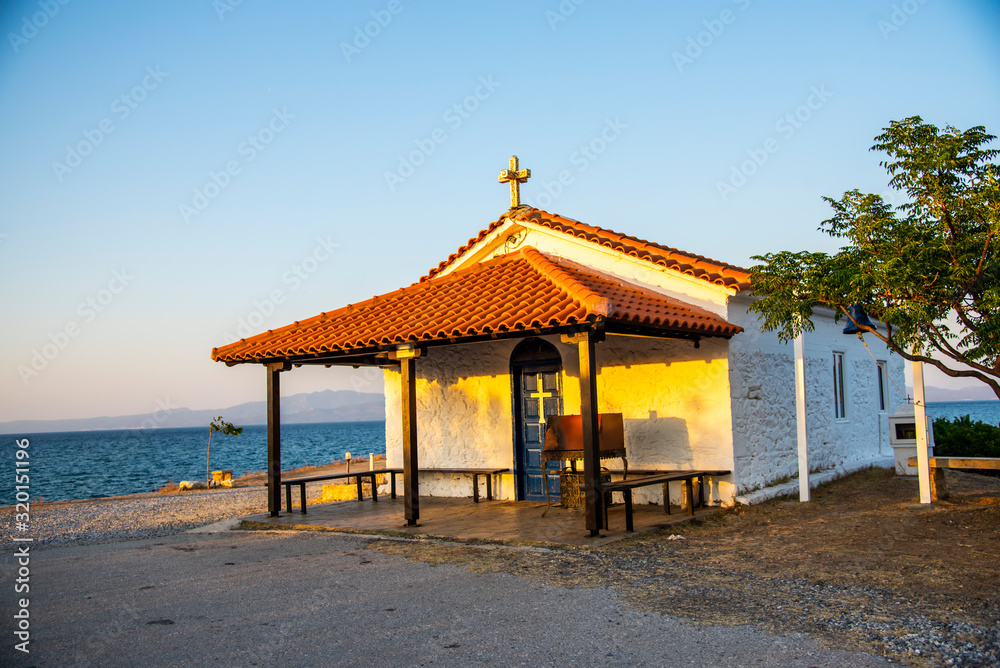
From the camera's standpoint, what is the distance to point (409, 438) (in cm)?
1009

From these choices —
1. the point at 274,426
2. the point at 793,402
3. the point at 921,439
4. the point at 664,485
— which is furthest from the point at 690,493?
the point at 274,426

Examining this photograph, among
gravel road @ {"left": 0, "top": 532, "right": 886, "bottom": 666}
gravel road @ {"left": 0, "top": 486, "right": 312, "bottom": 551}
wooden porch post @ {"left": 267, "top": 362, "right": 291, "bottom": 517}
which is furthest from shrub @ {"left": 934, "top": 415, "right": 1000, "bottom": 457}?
gravel road @ {"left": 0, "top": 486, "right": 312, "bottom": 551}

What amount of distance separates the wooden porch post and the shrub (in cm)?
1185

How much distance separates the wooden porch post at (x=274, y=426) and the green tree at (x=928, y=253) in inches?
314

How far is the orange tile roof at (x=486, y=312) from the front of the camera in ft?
29.1

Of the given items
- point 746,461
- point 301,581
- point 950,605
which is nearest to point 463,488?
point 746,461

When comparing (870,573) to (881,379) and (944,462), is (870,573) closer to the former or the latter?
(944,462)

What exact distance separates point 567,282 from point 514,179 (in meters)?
4.23

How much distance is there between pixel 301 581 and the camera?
7301 mm

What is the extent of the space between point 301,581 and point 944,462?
8630 millimetres

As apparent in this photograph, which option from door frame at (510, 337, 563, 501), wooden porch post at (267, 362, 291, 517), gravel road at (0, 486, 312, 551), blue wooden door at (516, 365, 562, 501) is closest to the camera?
gravel road at (0, 486, 312, 551)

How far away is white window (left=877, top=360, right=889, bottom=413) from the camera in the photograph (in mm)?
15812

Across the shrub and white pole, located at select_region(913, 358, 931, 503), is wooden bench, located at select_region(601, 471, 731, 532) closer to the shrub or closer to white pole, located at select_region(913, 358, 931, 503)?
white pole, located at select_region(913, 358, 931, 503)

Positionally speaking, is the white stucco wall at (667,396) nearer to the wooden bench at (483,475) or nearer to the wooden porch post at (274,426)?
the wooden bench at (483,475)
